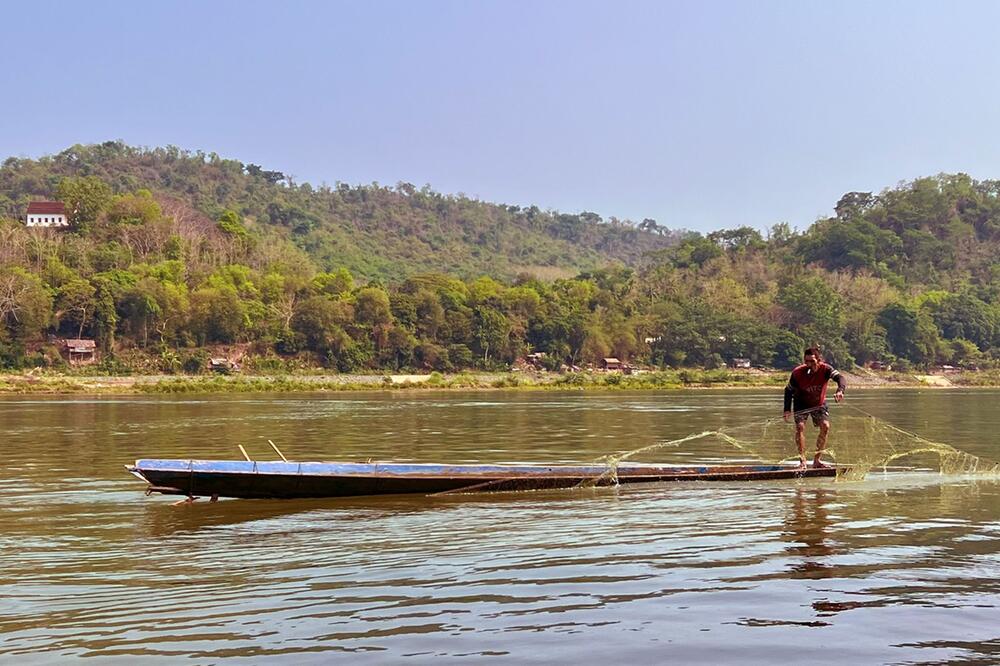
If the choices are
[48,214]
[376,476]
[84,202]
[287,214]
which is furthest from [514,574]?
[287,214]

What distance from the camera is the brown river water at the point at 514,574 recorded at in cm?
798

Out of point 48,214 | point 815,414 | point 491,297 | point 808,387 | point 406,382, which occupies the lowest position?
point 406,382

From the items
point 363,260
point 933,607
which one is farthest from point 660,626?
point 363,260

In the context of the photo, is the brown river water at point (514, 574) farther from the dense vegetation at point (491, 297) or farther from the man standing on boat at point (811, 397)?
the dense vegetation at point (491, 297)

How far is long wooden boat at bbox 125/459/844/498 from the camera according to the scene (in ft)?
47.4

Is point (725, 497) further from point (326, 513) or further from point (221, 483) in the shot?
point (221, 483)

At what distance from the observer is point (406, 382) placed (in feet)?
275

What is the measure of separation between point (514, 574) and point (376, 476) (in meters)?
5.01

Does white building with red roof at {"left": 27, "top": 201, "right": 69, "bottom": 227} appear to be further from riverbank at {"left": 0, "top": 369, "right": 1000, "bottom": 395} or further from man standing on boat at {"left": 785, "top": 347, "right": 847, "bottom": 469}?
man standing on boat at {"left": 785, "top": 347, "right": 847, "bottom": 469}

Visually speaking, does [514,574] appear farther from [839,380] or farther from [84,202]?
[84,202]

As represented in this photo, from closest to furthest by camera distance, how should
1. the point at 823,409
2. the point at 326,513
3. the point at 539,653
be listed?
the point at 539,653
the point at 326,513
the point at 823,409

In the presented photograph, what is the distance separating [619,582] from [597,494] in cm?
572

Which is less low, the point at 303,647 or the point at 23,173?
the point at 23,173

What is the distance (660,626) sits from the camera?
8469mm
